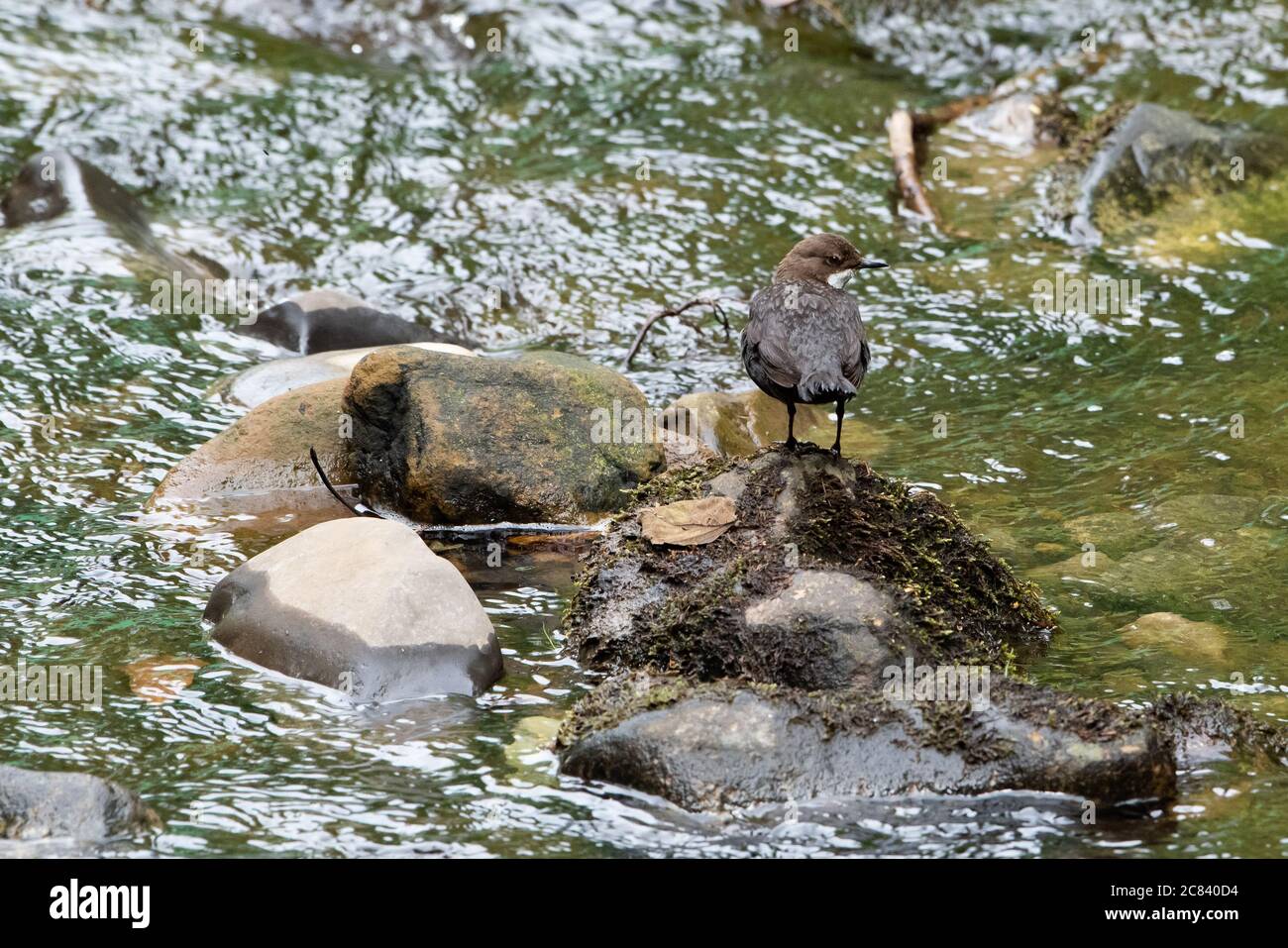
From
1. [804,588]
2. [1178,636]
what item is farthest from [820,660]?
[1178,636]

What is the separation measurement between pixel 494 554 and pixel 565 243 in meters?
3.97

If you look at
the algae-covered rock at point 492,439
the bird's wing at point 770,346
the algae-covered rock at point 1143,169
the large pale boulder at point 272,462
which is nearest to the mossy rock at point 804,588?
the bird's wing at point 770,346

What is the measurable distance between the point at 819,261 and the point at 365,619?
2.65m

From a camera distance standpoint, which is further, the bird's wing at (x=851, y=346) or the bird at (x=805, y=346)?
the bird's wing at (x=851, y=346)

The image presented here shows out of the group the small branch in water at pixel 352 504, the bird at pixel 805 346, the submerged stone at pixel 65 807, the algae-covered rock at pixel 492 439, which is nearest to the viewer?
the submerged stone at pixel 65 807

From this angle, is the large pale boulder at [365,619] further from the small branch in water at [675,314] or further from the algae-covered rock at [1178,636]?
the small branch in water at [675,314]

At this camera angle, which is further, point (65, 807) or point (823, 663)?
point (823, 663)

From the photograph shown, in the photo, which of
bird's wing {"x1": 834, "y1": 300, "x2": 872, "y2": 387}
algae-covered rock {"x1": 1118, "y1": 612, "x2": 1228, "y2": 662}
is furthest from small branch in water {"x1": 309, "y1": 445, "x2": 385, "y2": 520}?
algae-covered rock {"x1": 1118, "y1": 612, "x2": 1228, "y2": 662}

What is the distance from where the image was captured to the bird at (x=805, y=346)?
5617 millimetres

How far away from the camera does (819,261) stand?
6.77 metres

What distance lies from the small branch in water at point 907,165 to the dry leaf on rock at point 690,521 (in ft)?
18.1

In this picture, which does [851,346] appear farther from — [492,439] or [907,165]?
[907,165]

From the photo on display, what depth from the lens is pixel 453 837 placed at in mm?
4613
